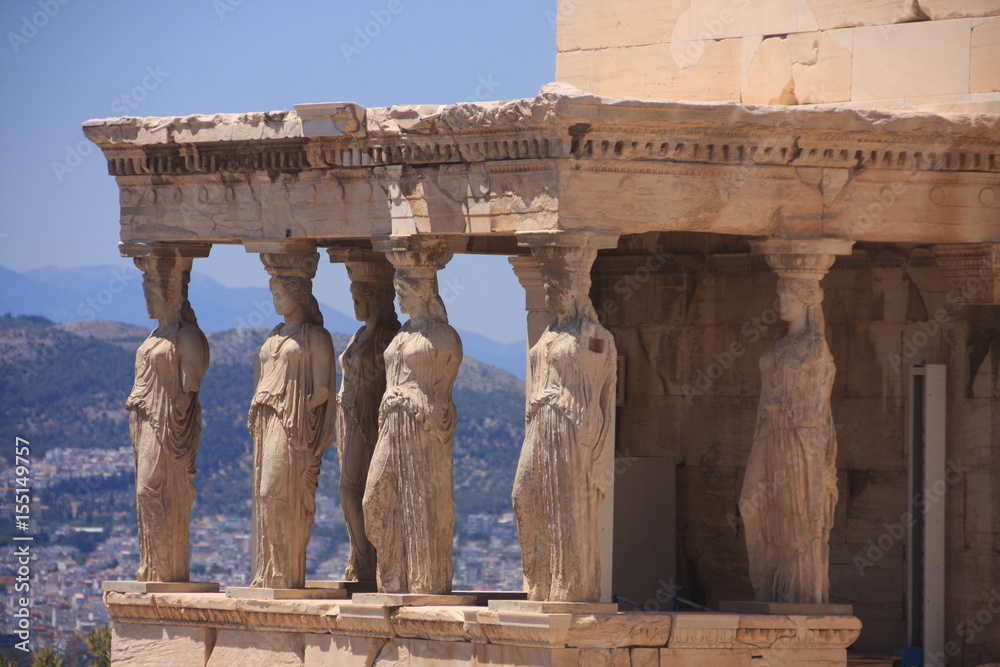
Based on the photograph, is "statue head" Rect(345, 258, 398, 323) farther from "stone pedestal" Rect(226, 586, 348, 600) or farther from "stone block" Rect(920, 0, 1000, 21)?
"stone block" Rect(920, 0, 1000, 21)

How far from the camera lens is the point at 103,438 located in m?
36.8

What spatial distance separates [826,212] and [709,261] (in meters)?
3.32

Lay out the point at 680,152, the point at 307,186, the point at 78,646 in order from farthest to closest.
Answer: the point at 78,646, the point at 307,186, the point at 680,152

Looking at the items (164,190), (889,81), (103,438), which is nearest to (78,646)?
(103,438)

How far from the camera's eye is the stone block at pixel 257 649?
717 inches

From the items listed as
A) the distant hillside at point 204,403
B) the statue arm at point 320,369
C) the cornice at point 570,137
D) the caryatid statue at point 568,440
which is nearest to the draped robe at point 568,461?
the caryatid statue at point 568,440

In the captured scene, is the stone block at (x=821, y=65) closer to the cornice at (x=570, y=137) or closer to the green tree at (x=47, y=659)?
the cornice at (x=570, y=137)

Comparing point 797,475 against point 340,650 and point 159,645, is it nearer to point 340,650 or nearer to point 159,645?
point 340,650

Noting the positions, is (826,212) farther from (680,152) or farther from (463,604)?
(463,604)

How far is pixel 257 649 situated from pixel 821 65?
614cm

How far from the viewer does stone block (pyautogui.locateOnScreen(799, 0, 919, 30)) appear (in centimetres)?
1877

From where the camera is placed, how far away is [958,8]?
18.6 m

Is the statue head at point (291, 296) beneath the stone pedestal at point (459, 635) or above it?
above

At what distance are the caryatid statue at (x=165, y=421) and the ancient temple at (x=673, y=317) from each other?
0.11 metres
